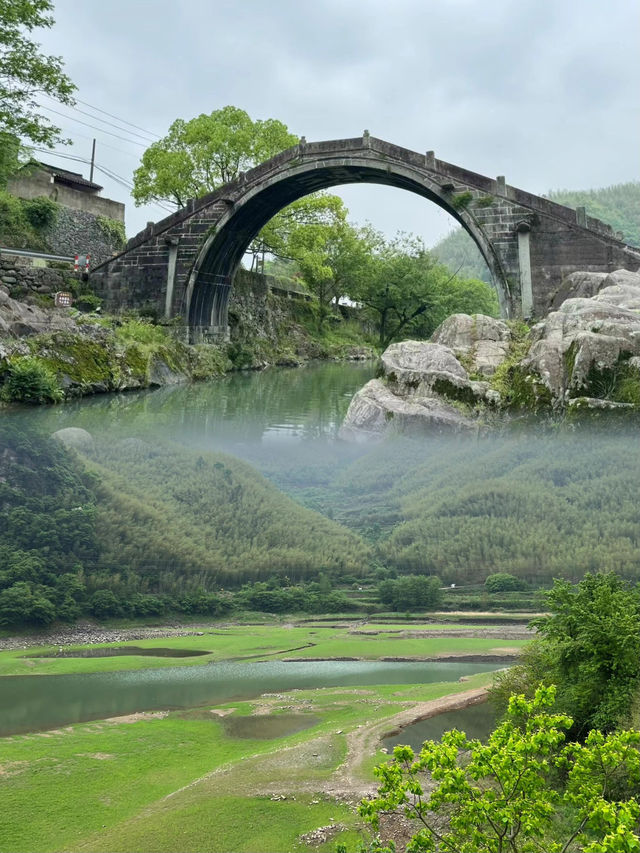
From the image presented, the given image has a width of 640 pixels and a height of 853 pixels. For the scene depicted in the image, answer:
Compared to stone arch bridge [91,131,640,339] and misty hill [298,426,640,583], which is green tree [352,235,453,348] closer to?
stone arch bridge [91,131,640,339]

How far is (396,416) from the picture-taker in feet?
39.4

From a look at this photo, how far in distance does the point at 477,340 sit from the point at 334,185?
12.5m

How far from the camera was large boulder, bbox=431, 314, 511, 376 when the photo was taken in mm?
13527

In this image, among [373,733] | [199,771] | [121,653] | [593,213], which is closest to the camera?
[199,771]

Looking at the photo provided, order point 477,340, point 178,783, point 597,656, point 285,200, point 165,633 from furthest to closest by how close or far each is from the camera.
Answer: point 285,200, point 477,340, point 165,633, point 597,656, point 178,783

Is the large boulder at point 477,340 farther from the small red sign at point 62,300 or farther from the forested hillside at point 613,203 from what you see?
the forested hillside at point 613,203

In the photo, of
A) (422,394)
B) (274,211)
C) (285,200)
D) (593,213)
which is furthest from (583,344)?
(593,213)

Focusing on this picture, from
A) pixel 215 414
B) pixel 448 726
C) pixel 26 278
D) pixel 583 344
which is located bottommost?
pixel 448 726

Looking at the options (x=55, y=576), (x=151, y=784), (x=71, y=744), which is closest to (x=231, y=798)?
(x=151, y=784)

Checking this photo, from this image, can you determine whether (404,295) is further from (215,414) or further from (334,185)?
(215,414)

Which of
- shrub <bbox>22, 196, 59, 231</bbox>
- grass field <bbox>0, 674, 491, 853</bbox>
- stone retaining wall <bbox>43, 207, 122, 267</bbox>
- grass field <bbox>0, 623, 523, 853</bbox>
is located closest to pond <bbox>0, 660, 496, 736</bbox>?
grass field <bbox>0, 623, 523, 853</bbox>

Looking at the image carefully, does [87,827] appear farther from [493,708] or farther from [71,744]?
[493,708]

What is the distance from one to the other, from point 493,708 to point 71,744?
369cm

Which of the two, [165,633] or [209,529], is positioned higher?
[209,529]
